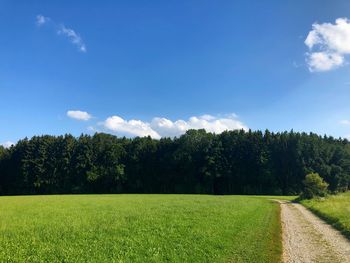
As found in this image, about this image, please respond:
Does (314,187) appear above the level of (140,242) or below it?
above

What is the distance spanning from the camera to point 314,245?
1959cm

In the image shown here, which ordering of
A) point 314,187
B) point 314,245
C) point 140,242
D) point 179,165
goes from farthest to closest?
point 179,165 < point 314,187 < point 314,245 < point 140,242

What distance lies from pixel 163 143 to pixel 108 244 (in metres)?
119

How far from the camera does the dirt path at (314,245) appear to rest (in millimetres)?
16344

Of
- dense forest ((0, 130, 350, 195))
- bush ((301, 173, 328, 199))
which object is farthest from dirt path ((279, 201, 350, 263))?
dense forest ((0, 130, 350, 195))

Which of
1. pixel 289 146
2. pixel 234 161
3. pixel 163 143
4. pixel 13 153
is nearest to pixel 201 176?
pixel 234 161

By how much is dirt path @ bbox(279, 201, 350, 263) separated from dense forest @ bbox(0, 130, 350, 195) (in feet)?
310

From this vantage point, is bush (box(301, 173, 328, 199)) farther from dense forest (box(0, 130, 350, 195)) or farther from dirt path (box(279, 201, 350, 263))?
dense forest (box(0, 130, 350, 195))

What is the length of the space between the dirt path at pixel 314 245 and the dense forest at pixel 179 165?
310ft

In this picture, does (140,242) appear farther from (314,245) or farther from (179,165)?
(179,165)

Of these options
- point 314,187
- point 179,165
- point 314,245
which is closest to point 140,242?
point 314,245

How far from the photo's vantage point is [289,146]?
124188 millimetres

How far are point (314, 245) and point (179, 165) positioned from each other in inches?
4248

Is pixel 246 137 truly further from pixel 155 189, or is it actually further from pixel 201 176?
pixel 155 189
